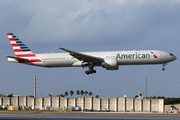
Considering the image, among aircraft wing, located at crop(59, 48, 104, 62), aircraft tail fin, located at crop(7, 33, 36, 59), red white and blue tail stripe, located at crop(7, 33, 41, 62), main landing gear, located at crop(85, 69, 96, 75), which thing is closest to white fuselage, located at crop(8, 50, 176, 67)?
aircraft wing, located at crop(59, 48, 104, 62)

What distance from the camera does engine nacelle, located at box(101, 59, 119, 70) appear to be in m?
71.1

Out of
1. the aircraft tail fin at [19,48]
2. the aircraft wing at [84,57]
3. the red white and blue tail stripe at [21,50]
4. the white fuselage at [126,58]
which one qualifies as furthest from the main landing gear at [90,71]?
the aircraft tail fin at [19,48]

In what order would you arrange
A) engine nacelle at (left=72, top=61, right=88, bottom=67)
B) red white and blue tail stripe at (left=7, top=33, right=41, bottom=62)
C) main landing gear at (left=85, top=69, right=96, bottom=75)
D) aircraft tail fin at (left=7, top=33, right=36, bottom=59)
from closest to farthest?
1. engine nacelle at (left=72, top=61, right=88, bottom=67)
2. main landing gear at (left=85, top=69, right=96, bottom=75)
3. red white and blue tail stripe at (left=7, top=33, right=41, bottom=62)
4. aircraft tail fin at (left=7, top=33, right=36, bottom=59)

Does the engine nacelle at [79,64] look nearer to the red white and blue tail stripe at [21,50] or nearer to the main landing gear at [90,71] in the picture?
the main landing gear at [90,71]

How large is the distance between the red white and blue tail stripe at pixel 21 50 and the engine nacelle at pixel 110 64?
1473 cm

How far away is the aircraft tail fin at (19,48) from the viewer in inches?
3128

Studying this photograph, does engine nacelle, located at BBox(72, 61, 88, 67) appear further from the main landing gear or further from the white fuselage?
the main landing gear

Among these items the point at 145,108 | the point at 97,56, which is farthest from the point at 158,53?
the point at 145,108

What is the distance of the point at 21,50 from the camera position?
3201 inches

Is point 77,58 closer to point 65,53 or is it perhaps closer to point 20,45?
point 65,53

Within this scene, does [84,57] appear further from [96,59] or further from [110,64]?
[110,64]

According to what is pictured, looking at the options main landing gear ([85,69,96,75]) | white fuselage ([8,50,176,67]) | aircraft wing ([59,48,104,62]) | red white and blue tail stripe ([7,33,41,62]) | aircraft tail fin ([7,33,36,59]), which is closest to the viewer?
aircraft wing ([59,48,104,62])

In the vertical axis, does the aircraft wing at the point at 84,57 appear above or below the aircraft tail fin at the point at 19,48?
below

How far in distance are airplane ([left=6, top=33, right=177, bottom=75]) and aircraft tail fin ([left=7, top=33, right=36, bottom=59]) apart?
306mm
